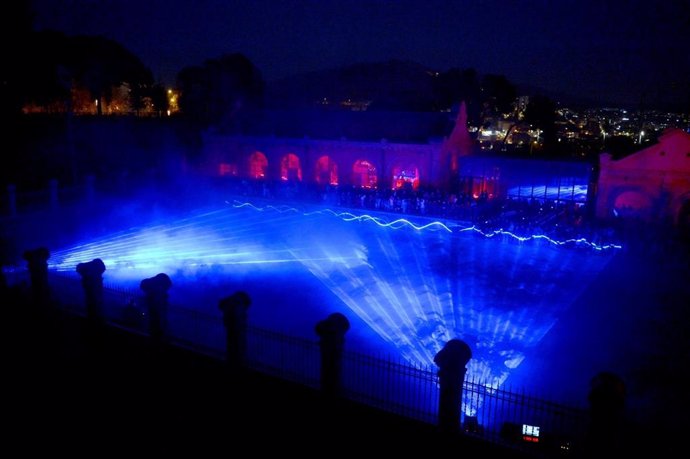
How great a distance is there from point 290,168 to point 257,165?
10.0 feet

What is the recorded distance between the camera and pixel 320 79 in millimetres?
151000

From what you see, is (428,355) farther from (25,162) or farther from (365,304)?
(25,162)

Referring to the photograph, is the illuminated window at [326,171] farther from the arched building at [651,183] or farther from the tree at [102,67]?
the tree at [102,67]

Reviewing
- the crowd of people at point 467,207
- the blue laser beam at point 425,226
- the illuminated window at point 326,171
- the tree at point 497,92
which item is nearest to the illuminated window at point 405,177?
the crowd of people at point 467,207

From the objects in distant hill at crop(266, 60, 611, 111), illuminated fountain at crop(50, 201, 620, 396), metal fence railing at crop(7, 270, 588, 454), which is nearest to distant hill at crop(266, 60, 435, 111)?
distant hill at crop(266, 60, 611, 111)

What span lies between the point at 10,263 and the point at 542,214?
24616mm

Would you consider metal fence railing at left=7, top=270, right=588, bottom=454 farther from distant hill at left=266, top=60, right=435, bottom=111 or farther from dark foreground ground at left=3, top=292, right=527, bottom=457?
distant hill at left=266, top=60, right=435, bottom=111

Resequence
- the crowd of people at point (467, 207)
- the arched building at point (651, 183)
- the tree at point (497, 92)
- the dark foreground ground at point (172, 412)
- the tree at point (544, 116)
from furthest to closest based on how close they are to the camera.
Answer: the tree at point (497, 92), the tree at point (544, 116), the arched building at point (651, 183), the crowd of people at point (467, 207), the dark foreground ground at point (172, 412)

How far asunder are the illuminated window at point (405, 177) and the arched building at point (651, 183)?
407 inches

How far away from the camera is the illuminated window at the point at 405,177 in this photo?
32.7 meters

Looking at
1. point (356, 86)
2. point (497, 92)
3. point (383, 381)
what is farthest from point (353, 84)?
point (383, 381)

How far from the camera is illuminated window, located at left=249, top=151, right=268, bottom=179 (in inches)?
1553

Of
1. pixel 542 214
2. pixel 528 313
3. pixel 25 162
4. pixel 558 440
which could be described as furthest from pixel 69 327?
pixel 25 162

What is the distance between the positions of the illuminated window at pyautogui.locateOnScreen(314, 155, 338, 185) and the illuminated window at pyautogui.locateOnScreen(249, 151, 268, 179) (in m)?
4.88
